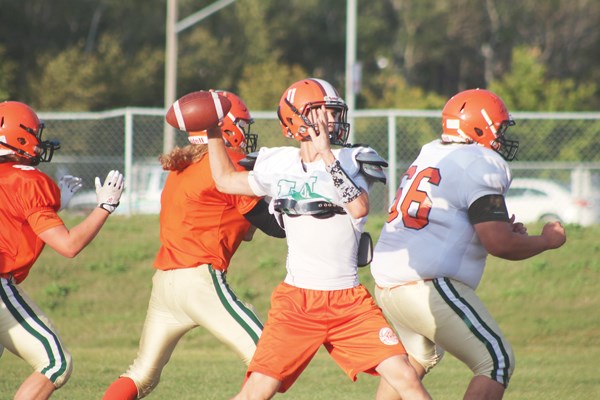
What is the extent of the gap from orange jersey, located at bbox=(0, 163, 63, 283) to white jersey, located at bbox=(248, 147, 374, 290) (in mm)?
1357

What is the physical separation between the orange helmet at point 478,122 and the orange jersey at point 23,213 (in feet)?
7.47

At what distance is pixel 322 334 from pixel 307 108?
1148 millimetres

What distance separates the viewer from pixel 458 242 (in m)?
5.82

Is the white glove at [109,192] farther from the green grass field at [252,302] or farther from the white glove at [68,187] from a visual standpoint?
the green grass field at [252,302]

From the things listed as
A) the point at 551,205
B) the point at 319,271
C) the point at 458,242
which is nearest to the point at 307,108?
the point at 319,271

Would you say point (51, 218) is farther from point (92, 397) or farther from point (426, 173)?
point (92, 397)

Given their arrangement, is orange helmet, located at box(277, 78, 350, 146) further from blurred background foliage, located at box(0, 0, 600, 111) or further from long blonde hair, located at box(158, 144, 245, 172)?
blurred background foliage, located at box(0, 0, 600, 111)

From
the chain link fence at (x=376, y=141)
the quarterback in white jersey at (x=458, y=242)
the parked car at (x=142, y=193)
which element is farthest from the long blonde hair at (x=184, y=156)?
the parked car at (x=142, y=193)

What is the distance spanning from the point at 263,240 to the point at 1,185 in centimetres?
772

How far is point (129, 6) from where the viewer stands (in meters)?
39.2

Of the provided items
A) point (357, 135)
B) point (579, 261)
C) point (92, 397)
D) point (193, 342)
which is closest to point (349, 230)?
point (92, 397)

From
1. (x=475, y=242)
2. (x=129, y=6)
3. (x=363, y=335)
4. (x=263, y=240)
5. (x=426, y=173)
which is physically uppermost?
(x=129, y=6)

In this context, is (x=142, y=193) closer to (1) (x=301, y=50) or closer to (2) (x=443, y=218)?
(2) (x=443, y=218)

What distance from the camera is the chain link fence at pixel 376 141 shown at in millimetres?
14586
